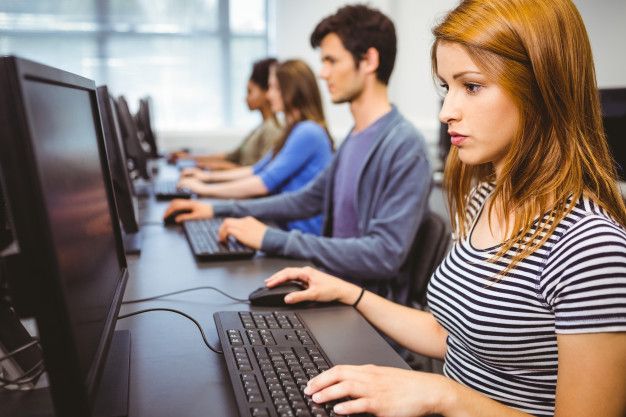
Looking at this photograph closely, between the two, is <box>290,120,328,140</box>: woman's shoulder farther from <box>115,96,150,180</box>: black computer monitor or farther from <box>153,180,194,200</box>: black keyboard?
<box>115,96,150,180</box>: black computer monitor

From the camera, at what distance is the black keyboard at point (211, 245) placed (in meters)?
1.38

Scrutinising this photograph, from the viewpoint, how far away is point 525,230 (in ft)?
2.71

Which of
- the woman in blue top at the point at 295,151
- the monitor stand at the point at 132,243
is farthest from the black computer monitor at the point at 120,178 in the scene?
the woman in blue top at the point at 295,151

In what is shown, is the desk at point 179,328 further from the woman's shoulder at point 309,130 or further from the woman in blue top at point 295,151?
the woman's shoulder at point 309,130

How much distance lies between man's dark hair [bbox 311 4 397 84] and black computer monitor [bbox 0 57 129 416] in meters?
1.17

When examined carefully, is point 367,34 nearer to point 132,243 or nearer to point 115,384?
point 132,243

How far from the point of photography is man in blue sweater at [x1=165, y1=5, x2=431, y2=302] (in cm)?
144

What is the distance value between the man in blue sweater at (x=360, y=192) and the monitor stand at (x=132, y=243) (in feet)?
0.72

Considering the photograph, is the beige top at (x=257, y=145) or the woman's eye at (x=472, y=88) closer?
the woman's eye at (x=472, y=88)

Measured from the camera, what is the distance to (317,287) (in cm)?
108

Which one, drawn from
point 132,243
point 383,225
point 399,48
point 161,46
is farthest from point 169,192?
point 399,48

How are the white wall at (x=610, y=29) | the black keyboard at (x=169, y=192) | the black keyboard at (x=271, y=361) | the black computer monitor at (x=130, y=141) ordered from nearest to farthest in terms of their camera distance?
the black keyboard at (x=271, y=361) < the black computer monitor at (x=130, y=141) < the black keyboard at (x=169, y=192) < the white wall at (x=610, y=29)

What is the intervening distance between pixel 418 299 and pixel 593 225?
84 cm

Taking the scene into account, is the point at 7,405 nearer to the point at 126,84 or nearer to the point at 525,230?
the point at 525,230
